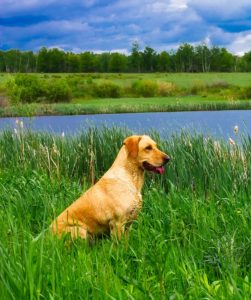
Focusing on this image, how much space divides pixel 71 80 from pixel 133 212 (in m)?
72.9

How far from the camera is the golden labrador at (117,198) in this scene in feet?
16.5

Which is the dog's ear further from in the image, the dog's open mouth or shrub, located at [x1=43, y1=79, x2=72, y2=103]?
shrub, located at [x1=43, y1=79, x2=72, y2=103]

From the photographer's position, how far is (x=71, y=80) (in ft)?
253

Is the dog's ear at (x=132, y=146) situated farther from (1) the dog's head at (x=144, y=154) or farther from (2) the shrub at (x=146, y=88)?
(2) the shrub at (x=146, y=88)

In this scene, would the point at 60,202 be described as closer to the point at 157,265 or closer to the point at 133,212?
the point at 133,212

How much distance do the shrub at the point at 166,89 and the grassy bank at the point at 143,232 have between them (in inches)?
2475

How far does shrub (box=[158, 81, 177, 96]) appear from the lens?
74.2 metres

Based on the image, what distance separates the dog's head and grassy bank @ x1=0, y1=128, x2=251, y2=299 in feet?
1.50

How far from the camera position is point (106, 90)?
73.9 metres

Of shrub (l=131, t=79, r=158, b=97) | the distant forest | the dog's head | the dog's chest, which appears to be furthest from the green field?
the dog's chest

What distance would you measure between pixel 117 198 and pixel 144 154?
20.5 inches

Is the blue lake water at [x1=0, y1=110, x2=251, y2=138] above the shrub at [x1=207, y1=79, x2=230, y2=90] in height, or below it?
below

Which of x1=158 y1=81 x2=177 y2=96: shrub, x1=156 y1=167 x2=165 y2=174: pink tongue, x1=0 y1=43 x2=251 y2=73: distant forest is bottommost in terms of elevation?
x1=156 y1=167 x2=165 y2=174: pink tongue

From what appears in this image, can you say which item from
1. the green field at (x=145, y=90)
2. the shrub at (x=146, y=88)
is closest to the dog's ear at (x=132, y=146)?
the green field at (x=145, y=90)
